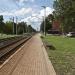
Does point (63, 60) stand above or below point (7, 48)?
above

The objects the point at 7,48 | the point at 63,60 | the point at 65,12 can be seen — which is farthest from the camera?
the point at 65,12

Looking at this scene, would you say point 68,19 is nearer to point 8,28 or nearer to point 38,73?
point 38,73

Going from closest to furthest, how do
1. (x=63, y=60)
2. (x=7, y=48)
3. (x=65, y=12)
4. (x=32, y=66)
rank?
(x=32, y=66)
(x=63, y=60)
(x=7, y=48)
(x=65, y=12)

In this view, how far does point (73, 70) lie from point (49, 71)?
1.18 m

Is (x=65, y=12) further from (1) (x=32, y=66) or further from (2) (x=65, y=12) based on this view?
(1) (x=32, y=66)

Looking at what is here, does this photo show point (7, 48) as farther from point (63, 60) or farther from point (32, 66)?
point (32, 66)

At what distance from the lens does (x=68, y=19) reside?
61938mm

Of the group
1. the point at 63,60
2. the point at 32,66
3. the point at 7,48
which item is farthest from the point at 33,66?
the point at 7,48

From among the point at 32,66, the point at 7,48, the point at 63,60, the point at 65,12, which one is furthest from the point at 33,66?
the point at 65,12

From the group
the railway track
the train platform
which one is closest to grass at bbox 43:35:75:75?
the train platform

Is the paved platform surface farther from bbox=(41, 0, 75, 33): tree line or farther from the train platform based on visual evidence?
bbox=(41, 0, 75, 33): tree line

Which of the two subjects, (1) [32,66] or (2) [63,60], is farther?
(2) [63,60]

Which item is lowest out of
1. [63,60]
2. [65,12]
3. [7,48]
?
[7,48]

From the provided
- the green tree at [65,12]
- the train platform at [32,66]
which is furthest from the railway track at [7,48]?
the green tree at [65,12]
